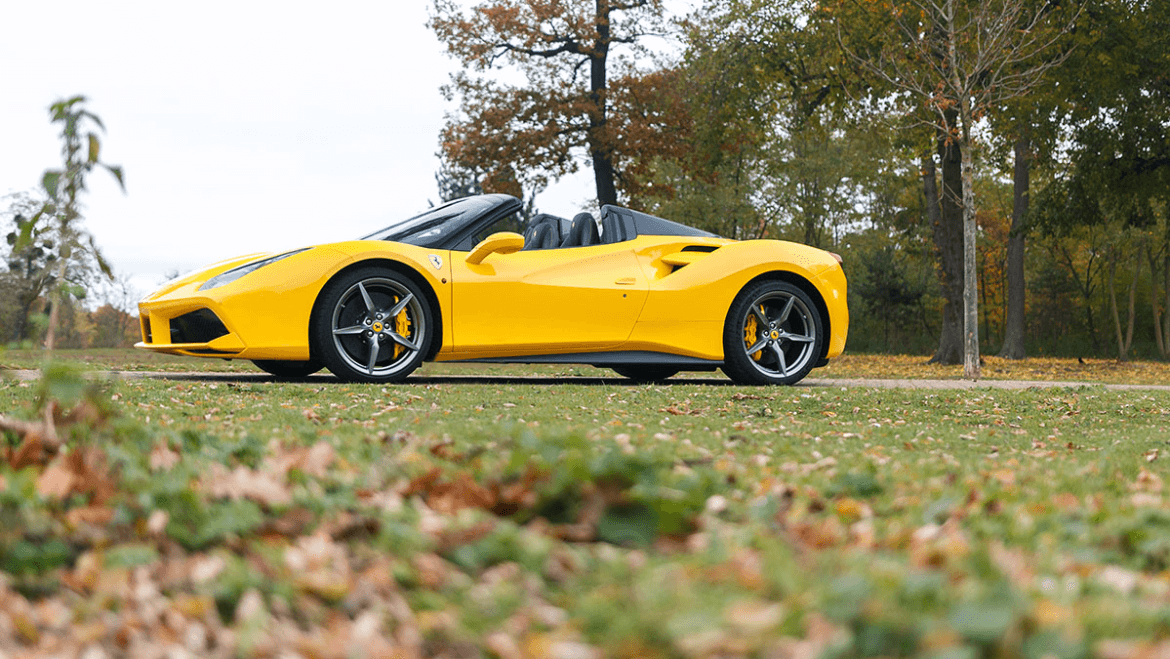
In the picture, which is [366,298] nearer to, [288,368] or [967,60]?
[288,368]

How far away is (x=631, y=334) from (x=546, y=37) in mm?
18298

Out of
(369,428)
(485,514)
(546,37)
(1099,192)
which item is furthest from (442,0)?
(485,514)

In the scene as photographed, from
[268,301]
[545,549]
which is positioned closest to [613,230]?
[268,301]

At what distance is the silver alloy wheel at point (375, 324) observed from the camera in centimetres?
673

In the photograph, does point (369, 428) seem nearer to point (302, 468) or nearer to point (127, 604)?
point (302, 468)

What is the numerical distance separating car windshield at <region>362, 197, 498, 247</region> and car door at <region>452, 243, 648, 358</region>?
307 mm

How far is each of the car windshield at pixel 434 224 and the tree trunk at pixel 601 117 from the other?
16.4 m

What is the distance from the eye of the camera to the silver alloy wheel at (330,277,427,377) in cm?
673

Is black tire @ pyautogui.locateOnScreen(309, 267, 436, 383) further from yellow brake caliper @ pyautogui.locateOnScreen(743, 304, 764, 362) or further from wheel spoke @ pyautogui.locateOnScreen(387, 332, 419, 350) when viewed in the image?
yellow brake caliper @ pyautogui.locateOnScreen(743, 304, 764, 362)

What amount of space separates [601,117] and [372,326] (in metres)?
18.1

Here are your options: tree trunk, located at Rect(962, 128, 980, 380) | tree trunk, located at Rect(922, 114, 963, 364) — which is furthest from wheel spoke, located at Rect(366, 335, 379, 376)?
tree trunk, located at Rect(922, 114, 963, 364)

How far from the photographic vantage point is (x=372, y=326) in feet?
22.3

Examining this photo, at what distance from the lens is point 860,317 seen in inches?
1435

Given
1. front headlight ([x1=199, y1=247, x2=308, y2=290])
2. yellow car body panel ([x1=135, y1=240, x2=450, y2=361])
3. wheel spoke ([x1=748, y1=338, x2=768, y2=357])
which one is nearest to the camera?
yellow car body panel ([x1=135, y1=240, x2=450, y2=361])
